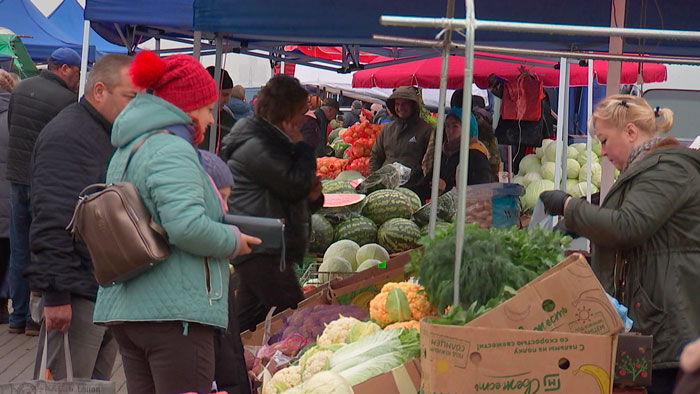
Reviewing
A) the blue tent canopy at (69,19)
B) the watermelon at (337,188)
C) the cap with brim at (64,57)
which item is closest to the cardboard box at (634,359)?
the watermelon at (337,188)

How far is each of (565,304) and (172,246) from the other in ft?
4.48

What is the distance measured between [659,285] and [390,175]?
3907mm

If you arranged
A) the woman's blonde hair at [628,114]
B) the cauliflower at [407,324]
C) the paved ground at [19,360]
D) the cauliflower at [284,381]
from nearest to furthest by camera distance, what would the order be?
the woman's blonde hair at [628,114] < the cauliflower at [407,324] < the cauliflower at [284,381] < the paved ground at [19,360]

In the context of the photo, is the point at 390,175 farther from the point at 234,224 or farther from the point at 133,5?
the point at 234,224

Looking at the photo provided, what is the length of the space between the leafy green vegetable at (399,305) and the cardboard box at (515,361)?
1009 mm

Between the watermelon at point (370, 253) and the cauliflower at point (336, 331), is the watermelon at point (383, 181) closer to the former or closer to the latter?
the watermelon at point (370, 253)

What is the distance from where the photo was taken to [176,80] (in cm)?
312

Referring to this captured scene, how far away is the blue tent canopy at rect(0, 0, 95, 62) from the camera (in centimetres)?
1373

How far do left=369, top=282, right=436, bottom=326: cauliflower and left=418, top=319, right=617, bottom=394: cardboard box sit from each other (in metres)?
0.88

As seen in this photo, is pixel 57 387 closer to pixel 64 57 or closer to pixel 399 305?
pixel 399 305

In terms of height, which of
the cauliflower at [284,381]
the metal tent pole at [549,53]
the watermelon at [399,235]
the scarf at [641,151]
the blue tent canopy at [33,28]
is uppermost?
the blue tent canopy at [33,28]

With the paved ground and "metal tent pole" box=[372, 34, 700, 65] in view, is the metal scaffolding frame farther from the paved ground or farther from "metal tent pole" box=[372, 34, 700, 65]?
the paved ground

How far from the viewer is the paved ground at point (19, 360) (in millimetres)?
6188

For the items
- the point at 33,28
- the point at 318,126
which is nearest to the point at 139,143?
the point at 318,126
